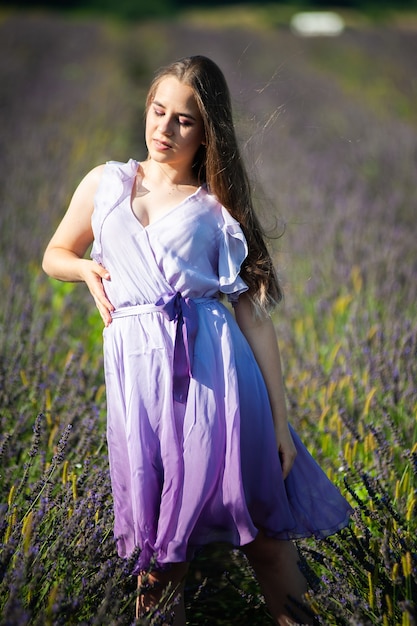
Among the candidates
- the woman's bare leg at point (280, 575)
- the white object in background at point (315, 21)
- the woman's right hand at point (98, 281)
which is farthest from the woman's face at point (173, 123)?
the white object in background at point (315, 21)

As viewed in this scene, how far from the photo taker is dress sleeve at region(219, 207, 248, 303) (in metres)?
2.04

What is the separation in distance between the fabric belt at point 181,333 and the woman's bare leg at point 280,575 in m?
0.37

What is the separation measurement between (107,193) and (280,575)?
95cm

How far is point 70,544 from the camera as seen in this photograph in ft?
6.23

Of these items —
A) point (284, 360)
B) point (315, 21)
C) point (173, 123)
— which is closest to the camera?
point (173, 123)

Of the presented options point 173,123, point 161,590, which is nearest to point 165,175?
point 173,123

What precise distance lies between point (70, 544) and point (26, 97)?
34.1ft

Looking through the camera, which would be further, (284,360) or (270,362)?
(284,360)

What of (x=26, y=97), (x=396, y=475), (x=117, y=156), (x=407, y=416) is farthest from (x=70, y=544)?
(x=26, y=97)

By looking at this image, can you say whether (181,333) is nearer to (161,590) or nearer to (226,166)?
(226,166)

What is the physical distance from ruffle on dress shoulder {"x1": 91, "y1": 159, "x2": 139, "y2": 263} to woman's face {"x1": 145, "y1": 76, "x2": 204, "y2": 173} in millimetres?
83

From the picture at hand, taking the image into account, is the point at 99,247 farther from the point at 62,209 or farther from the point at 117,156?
the point at 117,156

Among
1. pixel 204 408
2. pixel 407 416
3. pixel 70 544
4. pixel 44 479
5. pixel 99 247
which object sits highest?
pixel 99 247

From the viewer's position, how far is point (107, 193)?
2059mm
